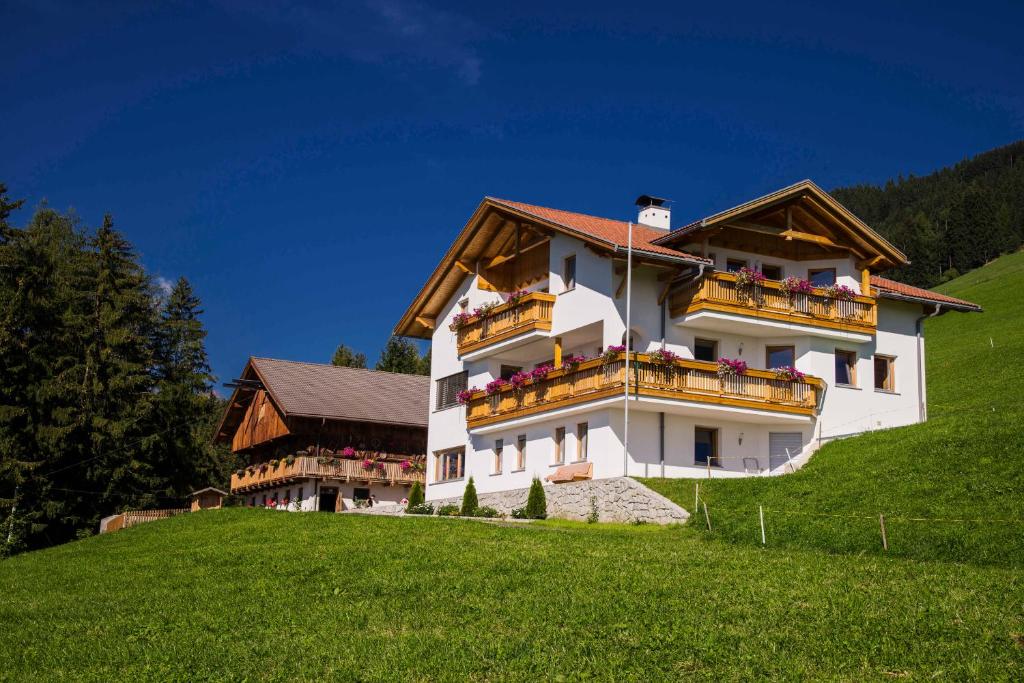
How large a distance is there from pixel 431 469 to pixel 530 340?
8748 mm

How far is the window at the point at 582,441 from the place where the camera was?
3488 centimetres

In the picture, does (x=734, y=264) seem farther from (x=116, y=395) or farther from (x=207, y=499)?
(x=116, y=395)

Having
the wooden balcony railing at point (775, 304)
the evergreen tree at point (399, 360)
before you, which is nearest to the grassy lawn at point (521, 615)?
the wooden balcony railing at point (775, 304)

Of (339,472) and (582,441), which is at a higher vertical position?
(582,441)

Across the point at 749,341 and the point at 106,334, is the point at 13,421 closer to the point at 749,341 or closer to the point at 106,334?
the point at 106,334

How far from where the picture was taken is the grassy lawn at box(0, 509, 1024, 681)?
526 inches

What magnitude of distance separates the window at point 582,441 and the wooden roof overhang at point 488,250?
5.57m

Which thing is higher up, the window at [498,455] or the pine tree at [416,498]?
the window at [498,455]

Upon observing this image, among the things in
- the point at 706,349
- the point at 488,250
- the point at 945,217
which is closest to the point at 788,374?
the point at 706,349

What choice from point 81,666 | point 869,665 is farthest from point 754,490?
point 81,666

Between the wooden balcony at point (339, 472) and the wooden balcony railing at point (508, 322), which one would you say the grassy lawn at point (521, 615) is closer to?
the wooden balcony railing at point (508, 322)

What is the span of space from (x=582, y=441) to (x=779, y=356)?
719 cm

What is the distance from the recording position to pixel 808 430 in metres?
34.9

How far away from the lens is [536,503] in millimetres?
32188
